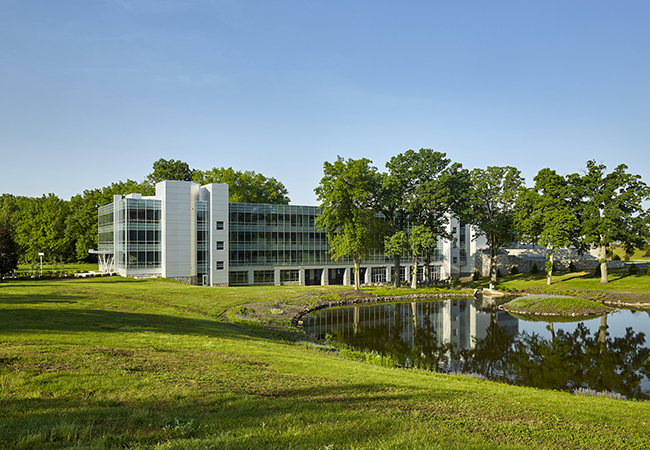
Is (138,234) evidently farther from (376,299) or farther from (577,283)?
(577,283)

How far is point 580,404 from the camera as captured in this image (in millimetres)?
12828

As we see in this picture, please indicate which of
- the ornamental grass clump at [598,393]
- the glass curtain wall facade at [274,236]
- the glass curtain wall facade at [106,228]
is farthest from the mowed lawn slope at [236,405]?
the glass curtain wall facade at [106,228]

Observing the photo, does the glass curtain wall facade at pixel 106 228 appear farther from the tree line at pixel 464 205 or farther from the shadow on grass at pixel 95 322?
the shadow on grass at pixel 95 322

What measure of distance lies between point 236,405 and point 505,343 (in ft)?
81.2

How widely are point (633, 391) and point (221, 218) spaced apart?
49.5 metres

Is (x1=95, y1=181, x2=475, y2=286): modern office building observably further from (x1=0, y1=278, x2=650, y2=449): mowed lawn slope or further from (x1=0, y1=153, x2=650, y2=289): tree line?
(x1=0, y1=278, x2=650, y2=449): mowed lawn slope

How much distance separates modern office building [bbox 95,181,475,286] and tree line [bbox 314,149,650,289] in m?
8.75

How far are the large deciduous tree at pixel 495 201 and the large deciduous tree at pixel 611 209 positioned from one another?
963cm

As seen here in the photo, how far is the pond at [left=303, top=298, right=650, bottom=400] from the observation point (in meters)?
20.5

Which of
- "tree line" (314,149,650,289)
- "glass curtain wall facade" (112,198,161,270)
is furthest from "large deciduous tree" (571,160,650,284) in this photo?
"glass curtain wall facade" (112,198,161,270)

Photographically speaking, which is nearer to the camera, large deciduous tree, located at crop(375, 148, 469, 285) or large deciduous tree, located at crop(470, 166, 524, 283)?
large deciduous tree, located at crop(375, 148, 469, 285)

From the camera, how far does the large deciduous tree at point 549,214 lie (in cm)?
5584

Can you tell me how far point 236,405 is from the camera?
8.80 m

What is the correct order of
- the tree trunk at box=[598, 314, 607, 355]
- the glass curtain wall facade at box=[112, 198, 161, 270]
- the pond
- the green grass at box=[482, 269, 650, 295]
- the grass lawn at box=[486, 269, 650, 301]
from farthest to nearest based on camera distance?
1. the glass curtain wall facade at box=[112, 198, 161, 270]
2. the green grass at box=[482, 269, 650, 295]
3. the grass lawn at box=[486, 269, 650, 301]
4. the tree trunk at box=[598, 314, 607, 355]
5. the pond
